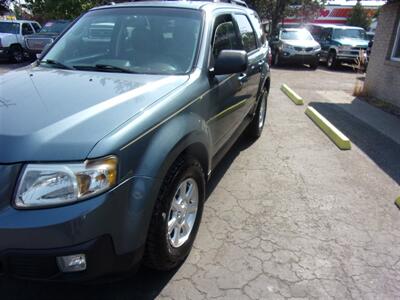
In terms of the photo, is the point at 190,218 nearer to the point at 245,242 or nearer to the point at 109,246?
the point at 245,242

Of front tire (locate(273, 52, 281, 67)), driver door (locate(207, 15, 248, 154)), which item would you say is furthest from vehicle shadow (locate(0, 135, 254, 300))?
front tire (locate(273, 52, 281, 67))

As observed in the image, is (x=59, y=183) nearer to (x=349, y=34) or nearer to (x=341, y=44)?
(x=341, y=44)

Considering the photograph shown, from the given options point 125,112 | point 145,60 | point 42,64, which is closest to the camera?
point 125,112

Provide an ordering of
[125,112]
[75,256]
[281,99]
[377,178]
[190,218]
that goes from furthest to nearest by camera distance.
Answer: [281,99]
[377,178]
[190,218]
[125,112]
[75,256]

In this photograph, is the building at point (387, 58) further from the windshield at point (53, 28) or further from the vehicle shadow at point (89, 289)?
the windshield at point (53, 28)

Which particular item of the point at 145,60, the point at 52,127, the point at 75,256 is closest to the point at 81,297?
the point at 75,256

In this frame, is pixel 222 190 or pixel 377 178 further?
pixel 377 178

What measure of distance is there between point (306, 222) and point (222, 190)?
98cm

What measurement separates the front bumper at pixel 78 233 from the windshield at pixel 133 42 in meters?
1.36

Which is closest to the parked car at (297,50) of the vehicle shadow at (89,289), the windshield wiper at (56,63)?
the windshield wiper at (56,63)

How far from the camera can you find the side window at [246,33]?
432cm

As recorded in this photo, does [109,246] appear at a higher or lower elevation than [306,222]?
higher

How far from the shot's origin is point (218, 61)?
9.66 feet

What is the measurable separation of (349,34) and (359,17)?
23.2 meters
